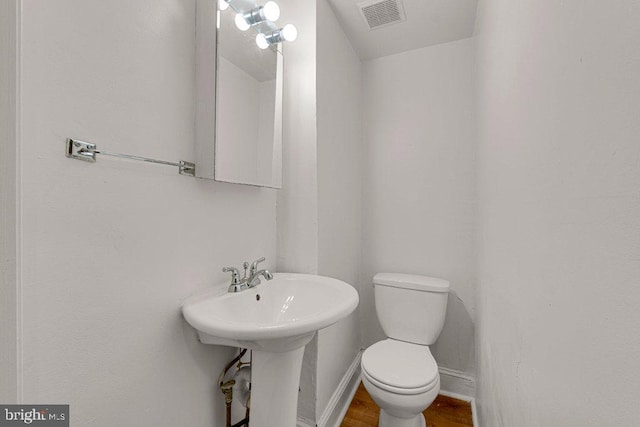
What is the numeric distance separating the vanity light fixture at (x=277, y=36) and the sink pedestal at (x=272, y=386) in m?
1.29

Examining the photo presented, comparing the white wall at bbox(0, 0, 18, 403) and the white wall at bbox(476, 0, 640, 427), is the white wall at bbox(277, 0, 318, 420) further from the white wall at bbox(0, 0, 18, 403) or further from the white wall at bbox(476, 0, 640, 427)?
the white wall at bbox(0, 0, 18, 403)

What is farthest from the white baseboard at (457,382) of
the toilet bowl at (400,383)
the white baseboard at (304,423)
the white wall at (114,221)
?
the white wall at (114,221)

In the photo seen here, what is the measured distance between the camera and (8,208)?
542 millimetres

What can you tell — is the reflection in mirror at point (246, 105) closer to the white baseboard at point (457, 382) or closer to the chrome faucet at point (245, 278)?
the chrome faucet at point (245, 278)

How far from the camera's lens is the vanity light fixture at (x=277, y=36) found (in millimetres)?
1195

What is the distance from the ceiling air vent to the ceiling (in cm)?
3

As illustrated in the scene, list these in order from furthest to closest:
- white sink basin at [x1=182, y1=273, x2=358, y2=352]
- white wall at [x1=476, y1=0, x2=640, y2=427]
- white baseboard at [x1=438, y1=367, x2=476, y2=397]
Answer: white baseboard at [x1=438, y1=367, x2=476, y2=397], white sink basin at [x1=182, y1=273, x2=358, y2=352], white wall at [x1=476, y1=0, x2=640, y2=427]

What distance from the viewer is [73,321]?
624mm

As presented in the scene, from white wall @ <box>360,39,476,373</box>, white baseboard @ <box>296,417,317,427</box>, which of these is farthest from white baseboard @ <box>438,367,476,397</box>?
white baseboard @ <box>296,417,317,427</box>

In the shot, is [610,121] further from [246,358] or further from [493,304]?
[246,358]

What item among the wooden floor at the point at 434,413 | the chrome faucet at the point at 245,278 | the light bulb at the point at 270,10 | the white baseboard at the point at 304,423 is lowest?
the wooden floor at the point at 434,413

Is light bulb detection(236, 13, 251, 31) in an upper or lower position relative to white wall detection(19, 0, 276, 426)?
upper

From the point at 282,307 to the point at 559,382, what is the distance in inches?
34.4

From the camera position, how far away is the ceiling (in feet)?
4.76
